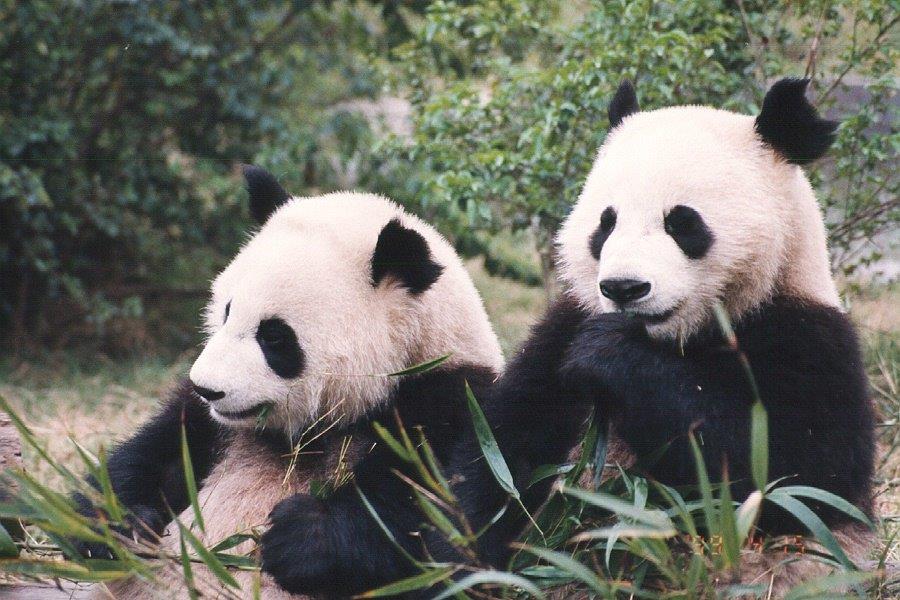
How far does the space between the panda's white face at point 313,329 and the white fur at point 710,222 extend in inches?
23.9

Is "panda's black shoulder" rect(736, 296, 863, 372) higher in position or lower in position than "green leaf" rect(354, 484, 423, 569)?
higher

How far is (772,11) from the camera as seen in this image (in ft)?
16.8

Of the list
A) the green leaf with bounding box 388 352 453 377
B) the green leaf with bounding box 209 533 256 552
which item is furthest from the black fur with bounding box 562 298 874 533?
the green leaf with bounding box 209 533 256 552

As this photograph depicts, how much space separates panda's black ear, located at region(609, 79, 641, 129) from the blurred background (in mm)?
1117

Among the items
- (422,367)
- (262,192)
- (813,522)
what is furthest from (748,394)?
(262,192)

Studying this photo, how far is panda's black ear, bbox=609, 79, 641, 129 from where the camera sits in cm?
359

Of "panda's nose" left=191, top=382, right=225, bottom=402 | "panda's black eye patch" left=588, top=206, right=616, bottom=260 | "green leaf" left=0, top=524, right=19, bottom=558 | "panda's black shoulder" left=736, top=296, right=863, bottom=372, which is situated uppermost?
"panda's black eye patch" left=588, top=206, right=616, bottom=260

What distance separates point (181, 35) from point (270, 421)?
14.8ft

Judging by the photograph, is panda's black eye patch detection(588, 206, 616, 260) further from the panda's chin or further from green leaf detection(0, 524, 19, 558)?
green leaf detection(0, 524, 19, 558)

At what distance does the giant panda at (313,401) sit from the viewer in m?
3.13

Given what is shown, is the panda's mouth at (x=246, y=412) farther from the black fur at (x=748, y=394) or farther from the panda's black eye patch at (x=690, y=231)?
the panda's black eye patch at (x=690, y=231)

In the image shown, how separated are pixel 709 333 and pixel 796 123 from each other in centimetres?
65

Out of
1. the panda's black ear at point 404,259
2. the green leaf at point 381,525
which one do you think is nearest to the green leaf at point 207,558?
the green leaf at point 381,525

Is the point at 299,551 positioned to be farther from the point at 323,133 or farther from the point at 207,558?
the point at 323,133
